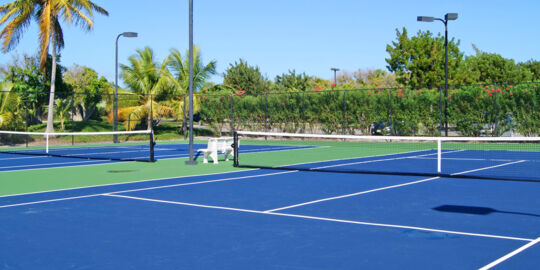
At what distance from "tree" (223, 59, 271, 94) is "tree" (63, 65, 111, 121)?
1143 cm

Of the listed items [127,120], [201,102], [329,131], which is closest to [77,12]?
[127,120]

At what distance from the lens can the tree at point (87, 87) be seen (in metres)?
46.7

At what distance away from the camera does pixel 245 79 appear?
55.7 m

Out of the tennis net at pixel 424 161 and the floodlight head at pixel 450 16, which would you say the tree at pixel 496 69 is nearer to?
the floodlight head at pixel 450 16

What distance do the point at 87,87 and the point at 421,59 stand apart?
1124 inches

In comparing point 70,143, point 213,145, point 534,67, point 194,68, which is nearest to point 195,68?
point 194,68

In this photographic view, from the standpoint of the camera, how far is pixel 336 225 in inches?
291

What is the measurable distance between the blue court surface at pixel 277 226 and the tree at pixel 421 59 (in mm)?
32590

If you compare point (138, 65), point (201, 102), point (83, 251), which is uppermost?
point (138, 65)

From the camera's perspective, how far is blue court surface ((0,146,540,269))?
5.68 metres

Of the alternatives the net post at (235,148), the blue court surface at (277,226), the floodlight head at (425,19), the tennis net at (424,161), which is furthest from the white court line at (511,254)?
the floodlight head at (425,19)

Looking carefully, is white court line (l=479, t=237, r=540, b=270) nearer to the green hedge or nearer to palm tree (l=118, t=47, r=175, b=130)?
the green hedge

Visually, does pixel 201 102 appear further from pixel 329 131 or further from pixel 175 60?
pixel 329 131

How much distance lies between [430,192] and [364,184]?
1.58 metres
